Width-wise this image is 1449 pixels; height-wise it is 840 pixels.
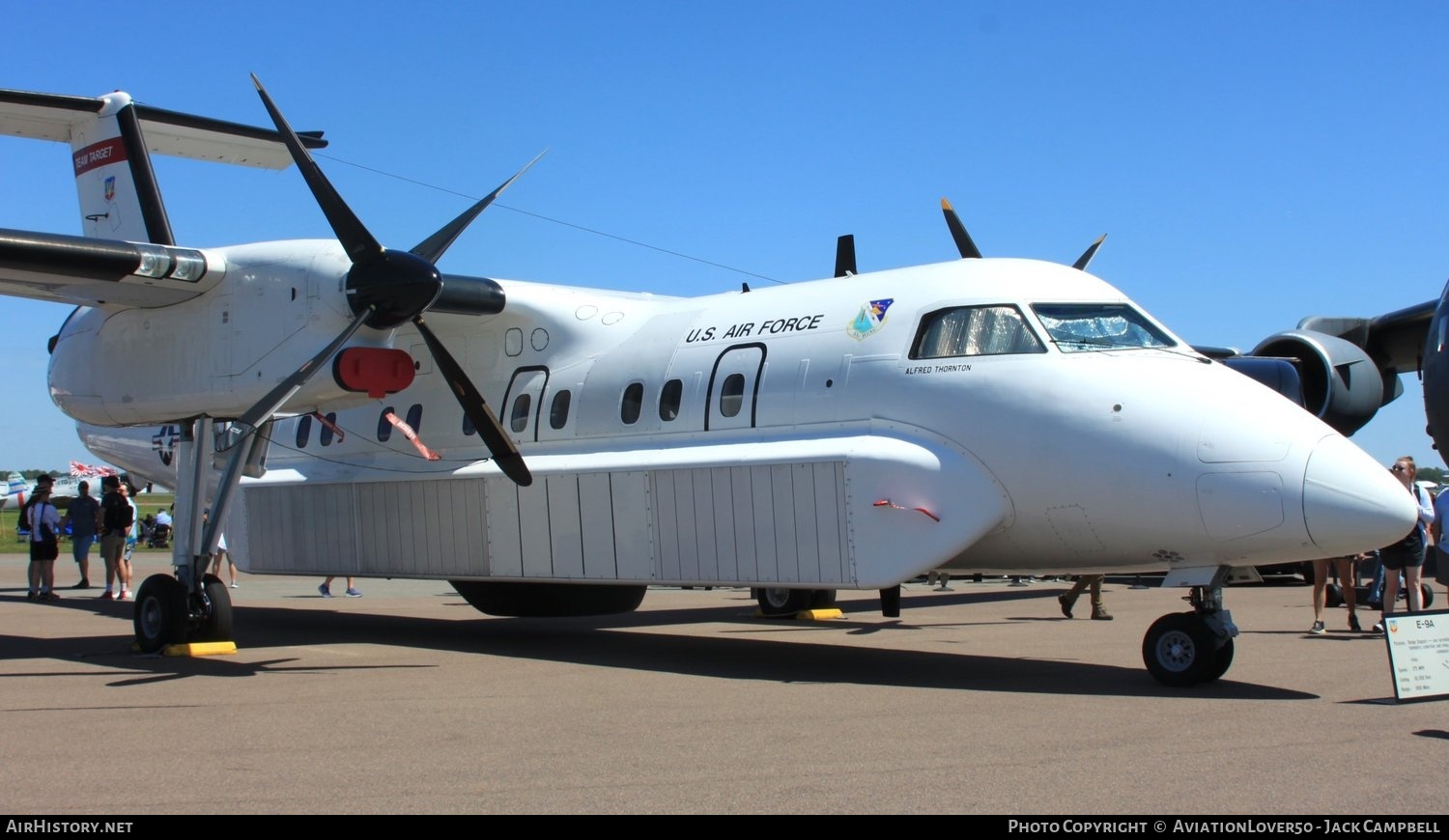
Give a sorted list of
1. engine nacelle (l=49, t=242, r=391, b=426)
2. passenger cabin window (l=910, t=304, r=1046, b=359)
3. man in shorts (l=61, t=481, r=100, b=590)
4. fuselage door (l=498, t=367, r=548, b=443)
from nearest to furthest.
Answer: passenger cabin window (l=910, t=304, r=1046, b=359) < engine nacelle (l=49, t=242, r=391, b=426) < fuselage door (l=498, t=367, r=548, b=443) < man in shorts (l=61, t=481, r=100, b=590)

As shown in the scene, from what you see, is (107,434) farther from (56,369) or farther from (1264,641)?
(1264,641)

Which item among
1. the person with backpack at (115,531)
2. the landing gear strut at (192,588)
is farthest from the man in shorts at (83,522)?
the landing gear strut at (192,588)

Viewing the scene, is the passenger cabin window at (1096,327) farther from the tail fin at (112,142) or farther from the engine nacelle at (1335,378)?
the tail fin at (112,142)

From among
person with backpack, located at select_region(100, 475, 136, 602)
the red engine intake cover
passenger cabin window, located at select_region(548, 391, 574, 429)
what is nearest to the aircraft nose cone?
passenger cabin window, located at select_region(548, 391, 574, 429)

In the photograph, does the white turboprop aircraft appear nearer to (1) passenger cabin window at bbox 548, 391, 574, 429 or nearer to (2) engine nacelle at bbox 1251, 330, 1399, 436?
(1) passenger cabin window at bbox 548, 391, 574, 429

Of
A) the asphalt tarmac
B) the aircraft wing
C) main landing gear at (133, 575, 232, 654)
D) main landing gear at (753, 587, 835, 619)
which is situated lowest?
the asphalt tarmac

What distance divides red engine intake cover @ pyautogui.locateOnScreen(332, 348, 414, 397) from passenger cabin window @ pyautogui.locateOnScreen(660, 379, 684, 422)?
241 cm

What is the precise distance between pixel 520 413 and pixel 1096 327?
6008 mm

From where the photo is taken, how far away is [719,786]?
19.9 ft

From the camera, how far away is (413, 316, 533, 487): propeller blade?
12578 millimetres

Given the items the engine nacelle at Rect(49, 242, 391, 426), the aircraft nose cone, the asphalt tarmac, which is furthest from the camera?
the engine nacelle at Rect(49, 242, 391, 426)

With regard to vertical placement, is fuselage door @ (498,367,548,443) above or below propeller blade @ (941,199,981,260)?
below

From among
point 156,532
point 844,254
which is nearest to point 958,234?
point 844,254

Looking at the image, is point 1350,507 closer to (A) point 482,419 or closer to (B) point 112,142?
(A) point 482,419
